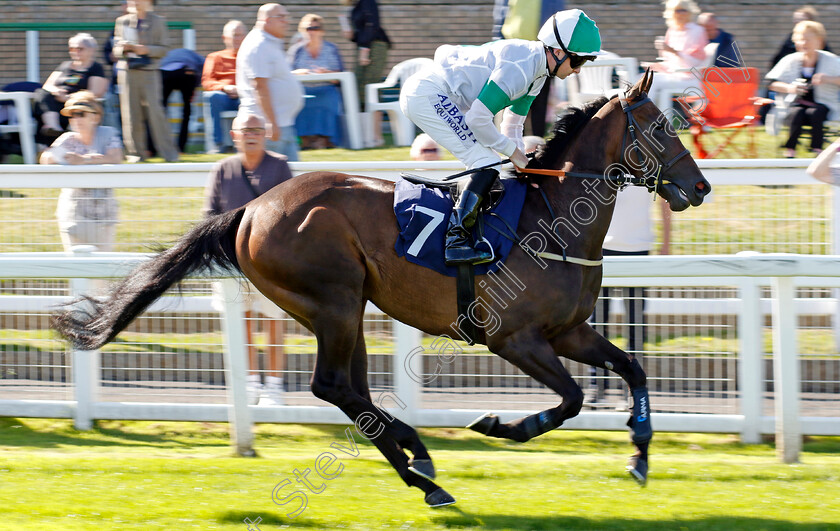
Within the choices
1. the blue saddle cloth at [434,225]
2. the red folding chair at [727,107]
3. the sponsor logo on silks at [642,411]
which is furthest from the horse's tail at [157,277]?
the red folding chair at [727,107]

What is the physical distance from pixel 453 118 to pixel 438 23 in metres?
8.28

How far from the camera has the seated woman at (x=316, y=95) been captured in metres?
9.65

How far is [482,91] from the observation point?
13.6ft

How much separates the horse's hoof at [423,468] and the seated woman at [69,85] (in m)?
5.96

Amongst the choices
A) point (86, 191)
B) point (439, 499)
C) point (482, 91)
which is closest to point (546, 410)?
point (439, 499)

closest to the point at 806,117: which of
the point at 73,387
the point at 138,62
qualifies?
the point at 138,62

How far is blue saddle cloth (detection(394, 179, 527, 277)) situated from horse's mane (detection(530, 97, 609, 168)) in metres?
0.19

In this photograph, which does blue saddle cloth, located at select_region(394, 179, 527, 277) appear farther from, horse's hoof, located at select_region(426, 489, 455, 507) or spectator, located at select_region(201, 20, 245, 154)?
spectator, located at select_region(201, 20, 245, 154)

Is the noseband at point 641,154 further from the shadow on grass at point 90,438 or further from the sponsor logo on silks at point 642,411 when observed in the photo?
the shadow on grass at point 90,438

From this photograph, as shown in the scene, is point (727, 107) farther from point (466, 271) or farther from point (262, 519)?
point (262, 519)

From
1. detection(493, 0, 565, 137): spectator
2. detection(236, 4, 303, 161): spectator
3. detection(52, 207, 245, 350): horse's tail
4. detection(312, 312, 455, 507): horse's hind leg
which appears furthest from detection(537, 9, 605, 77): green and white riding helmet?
detection(493, 0, 565, 137): spectator

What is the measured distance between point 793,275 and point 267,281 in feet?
7.75

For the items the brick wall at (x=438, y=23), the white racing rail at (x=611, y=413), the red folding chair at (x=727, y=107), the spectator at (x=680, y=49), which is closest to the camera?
the white racing rail at (x=611, y=413)

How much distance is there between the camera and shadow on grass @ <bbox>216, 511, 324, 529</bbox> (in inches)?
157
